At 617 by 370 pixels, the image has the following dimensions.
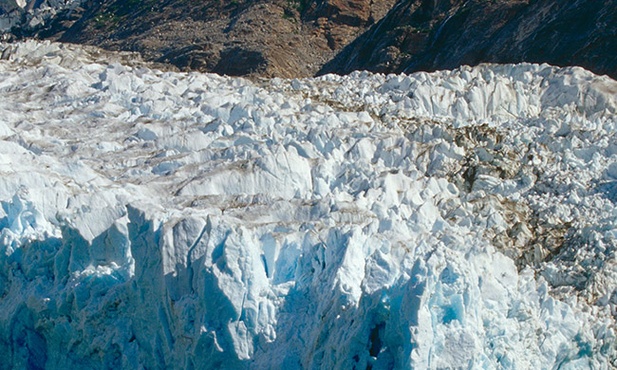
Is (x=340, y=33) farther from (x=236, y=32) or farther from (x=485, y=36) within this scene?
(x=485, y=36)

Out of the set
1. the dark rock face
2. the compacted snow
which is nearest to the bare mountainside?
the dark rock face

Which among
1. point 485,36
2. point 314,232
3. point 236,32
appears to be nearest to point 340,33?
point 236,32

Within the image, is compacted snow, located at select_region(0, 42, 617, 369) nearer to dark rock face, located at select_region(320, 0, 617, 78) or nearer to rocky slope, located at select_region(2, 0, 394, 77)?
dark rock face, located at select_region(320, 0, 617, 78)

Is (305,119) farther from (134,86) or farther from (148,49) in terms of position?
(148,49)

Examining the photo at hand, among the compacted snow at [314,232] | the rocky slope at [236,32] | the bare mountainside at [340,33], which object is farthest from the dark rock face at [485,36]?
the compacted snow at [314,232]

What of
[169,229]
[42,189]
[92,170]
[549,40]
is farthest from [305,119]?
[549,40]

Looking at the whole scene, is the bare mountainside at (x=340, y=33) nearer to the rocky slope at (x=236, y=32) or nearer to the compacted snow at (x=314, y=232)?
the rocky slope at (x=236, y=32)
